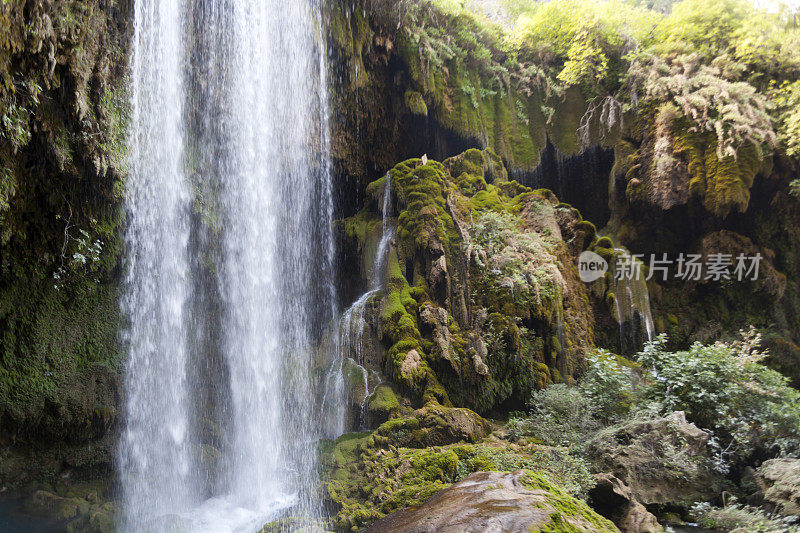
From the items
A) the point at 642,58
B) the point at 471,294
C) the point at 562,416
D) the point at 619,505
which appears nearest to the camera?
the point at 619,505

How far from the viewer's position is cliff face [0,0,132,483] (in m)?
4.89

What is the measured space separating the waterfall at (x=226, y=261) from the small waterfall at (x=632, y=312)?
6395mm

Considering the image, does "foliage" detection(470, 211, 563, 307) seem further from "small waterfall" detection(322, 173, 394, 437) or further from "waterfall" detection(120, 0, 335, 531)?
"waterfall" detection(120, 0, 335, 531)

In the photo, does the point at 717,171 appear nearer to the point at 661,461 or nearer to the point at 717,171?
the point at 717,171

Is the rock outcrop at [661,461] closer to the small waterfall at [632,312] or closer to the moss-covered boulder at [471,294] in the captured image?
the moss-covered boulder at [471,294]

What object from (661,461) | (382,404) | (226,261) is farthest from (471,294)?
(226,261)

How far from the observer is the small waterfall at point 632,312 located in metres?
9.55

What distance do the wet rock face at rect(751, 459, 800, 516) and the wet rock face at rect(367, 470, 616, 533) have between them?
2.73 metres

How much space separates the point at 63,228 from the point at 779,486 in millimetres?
9569

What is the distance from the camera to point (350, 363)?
289 inches

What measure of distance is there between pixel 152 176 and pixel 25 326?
2824 mm

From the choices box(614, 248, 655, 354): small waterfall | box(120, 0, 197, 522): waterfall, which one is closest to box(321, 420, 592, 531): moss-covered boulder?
box(120, 0, 197, 522): waterfall

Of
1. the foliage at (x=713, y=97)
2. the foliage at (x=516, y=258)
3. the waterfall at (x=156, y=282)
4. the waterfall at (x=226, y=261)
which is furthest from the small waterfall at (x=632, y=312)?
the waterfall at (x=156, y=282)

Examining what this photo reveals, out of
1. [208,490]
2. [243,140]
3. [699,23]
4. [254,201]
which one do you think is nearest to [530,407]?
[208,490]
